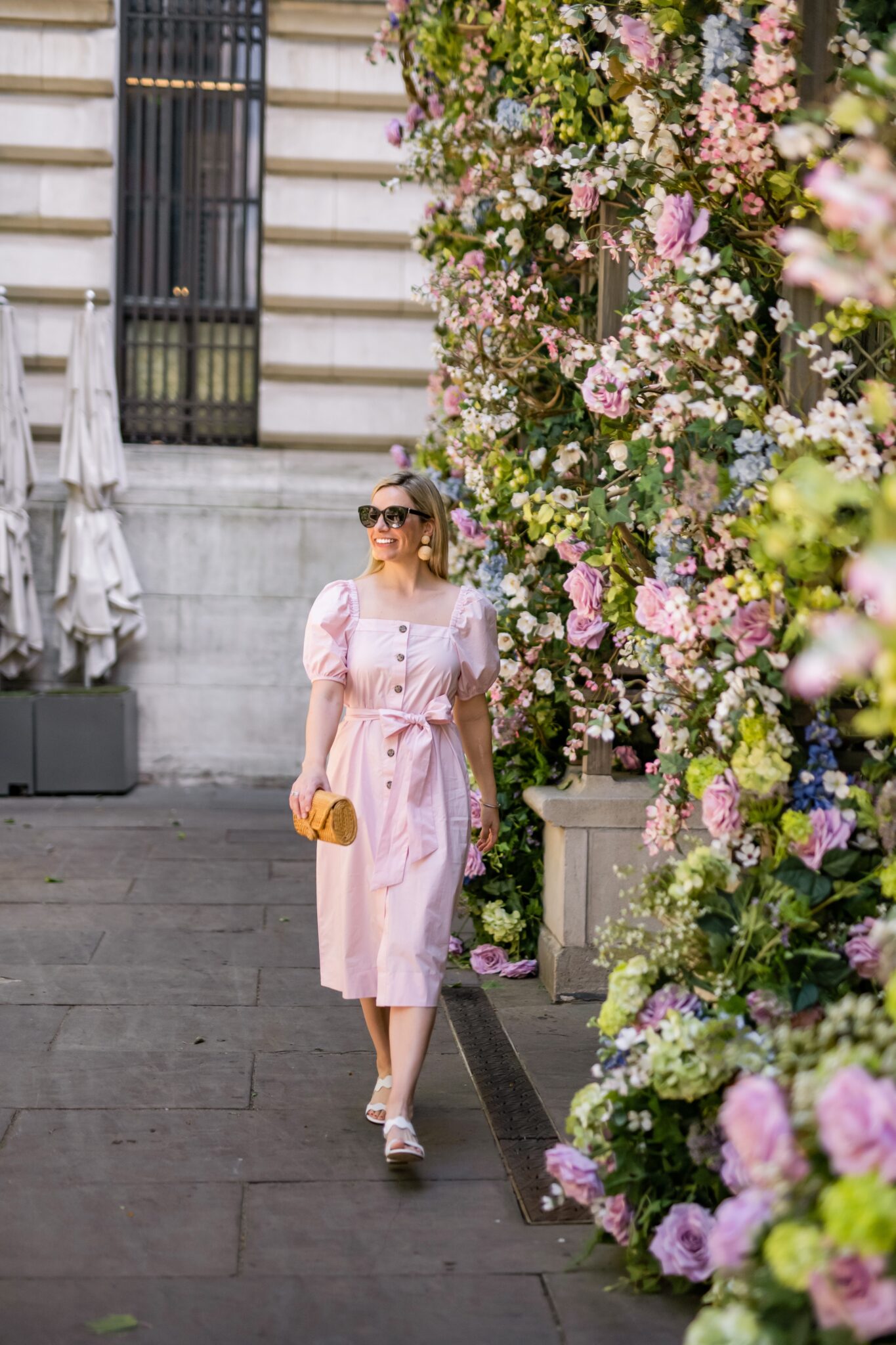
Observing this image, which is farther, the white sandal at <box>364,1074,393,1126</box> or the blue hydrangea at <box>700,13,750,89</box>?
the white sandal at <box>364,1074,393,1126</box>

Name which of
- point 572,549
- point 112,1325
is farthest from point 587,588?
point 112,1325

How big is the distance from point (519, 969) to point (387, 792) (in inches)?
83.3

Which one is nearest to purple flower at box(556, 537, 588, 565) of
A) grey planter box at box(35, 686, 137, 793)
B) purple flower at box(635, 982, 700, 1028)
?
purple flower at box(635, 982, 700, 1028)

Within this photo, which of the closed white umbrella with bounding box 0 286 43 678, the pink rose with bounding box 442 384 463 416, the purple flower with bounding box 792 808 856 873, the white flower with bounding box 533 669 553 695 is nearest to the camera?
the purple flower with bounding box 792 808 856 873

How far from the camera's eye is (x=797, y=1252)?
6.24 ft

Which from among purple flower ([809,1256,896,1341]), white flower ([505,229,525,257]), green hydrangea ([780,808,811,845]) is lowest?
purple flower ([809,1256,896,1341])

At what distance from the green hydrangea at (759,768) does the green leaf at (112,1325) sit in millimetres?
1733

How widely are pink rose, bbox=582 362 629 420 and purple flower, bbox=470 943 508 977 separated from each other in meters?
2.71

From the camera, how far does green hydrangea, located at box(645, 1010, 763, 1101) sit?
3.03 m

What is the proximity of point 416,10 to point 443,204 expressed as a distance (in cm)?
89

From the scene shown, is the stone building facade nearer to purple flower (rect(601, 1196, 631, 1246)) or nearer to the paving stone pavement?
the paving stone pavement

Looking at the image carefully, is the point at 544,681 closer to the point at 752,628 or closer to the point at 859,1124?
the point at 752,628

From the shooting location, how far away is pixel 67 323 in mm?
10797

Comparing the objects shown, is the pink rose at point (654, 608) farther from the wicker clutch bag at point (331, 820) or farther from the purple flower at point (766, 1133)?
the purple flower at point (766, 1133)
